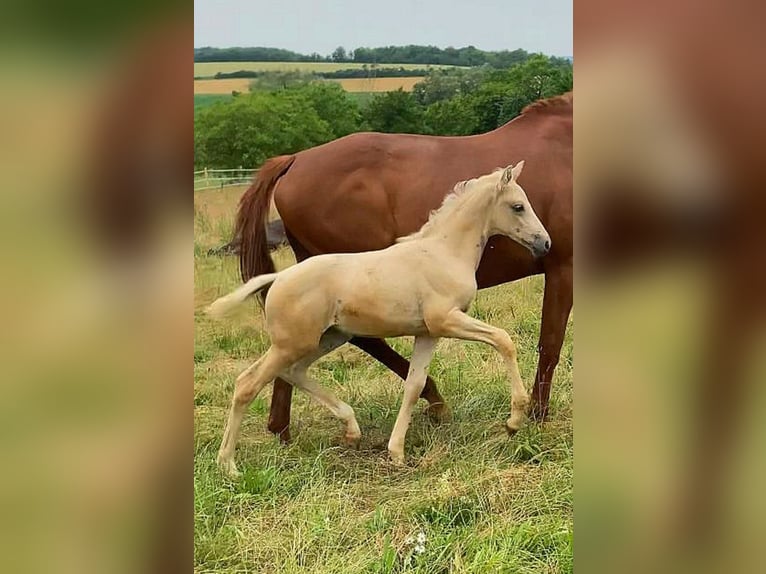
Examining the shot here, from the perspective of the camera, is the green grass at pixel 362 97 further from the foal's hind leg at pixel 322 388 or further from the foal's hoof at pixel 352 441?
the foal's hoof at pixel 352 441

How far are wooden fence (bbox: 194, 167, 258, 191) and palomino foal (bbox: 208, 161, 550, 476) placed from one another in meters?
0.21

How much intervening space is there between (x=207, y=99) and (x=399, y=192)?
17.8 inches

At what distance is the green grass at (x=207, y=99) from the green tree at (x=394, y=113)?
0.30 metres

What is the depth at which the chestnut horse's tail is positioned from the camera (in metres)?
1.64

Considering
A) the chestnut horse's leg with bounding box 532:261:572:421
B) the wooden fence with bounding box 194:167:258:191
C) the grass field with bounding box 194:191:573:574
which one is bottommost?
the grass field with bounding box 194:191:573:574

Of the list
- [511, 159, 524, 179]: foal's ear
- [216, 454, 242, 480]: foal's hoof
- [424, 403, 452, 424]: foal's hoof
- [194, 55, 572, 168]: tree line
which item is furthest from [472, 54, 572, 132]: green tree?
[216, 454, 242, 480]: foal's hoof

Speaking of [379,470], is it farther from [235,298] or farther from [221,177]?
[221,177]

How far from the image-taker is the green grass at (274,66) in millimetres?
1508

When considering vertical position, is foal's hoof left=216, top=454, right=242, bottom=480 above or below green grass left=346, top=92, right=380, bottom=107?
below

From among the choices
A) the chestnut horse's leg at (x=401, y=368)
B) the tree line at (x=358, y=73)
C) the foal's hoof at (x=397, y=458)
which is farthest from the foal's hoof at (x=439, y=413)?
the tree line at (x=358, y=73)

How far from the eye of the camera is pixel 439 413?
66.5 inches

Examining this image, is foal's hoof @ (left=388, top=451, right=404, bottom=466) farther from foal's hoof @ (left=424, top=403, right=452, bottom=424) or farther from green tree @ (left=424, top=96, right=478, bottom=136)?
green tree @ (left=424, top=96, right=478, bottom=136)
